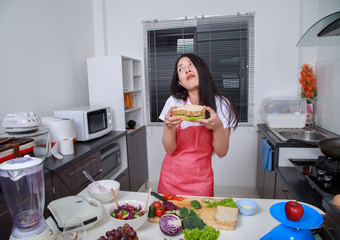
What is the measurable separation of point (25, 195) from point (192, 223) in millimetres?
677

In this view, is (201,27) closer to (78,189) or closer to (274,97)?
(274,97)

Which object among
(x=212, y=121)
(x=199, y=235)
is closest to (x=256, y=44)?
(x=212, y=121)

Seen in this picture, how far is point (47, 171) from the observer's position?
1577mm

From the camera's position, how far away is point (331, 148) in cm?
142

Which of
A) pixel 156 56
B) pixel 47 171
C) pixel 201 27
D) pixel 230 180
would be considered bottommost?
pixel 230 180

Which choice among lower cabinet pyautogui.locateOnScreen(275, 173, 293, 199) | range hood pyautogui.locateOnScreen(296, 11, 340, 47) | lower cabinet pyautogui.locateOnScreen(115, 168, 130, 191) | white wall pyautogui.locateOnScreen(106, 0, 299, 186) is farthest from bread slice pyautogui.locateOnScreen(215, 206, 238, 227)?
white wall pyautogui.locateOnScreen(106, 0, 299, 186)

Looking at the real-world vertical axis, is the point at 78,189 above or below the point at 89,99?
below

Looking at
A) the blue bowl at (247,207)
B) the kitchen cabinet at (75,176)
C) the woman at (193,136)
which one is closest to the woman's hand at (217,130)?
the woman at (193,136)

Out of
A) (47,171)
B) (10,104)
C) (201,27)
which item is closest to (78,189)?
(47,171)

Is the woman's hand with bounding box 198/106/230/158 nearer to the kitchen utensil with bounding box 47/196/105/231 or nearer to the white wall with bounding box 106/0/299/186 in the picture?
the kitchen utensil with bounding box 47/196/105/231

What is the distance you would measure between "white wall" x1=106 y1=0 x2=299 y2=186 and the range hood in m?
1.69

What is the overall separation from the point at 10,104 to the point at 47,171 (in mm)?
819

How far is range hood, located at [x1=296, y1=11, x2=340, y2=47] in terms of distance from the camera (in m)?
1.05

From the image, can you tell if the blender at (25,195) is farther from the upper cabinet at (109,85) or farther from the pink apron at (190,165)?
the upper cabinet at (109,85)
